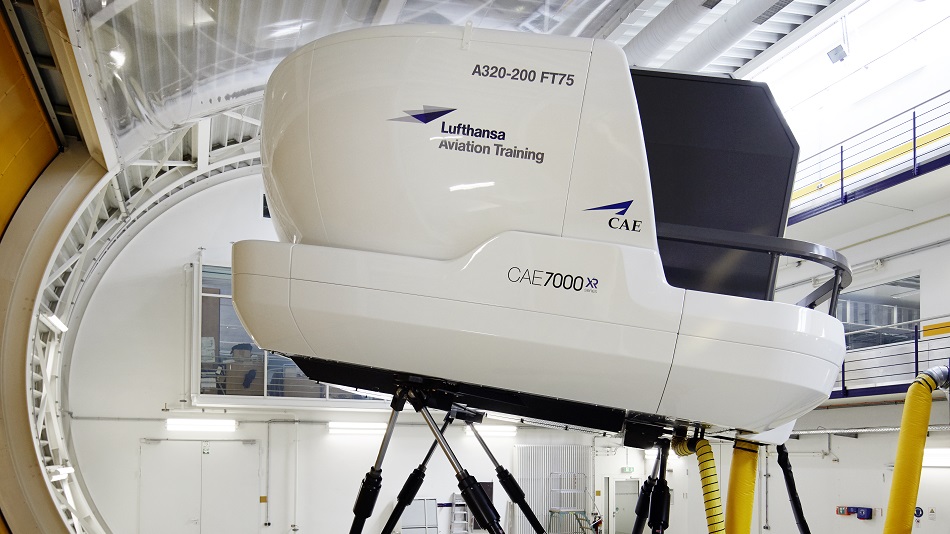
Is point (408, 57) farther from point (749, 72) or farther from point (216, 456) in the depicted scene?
point (216, 456)

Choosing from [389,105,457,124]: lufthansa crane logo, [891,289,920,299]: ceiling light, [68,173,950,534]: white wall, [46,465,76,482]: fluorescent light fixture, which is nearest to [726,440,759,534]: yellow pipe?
[389,105,457,124]: lufthansa crane logo

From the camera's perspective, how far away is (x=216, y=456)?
1800 cm

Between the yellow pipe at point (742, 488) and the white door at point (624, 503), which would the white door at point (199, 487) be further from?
the yellow pipe at point (742, 488)

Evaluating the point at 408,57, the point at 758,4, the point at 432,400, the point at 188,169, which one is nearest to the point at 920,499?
the point at 758,4

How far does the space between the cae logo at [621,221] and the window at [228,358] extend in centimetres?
1543

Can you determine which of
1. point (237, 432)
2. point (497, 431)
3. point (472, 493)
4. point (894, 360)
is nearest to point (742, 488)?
point (472, 493)

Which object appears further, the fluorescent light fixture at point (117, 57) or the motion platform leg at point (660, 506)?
the fluorescent light fixture at point (117, 57)

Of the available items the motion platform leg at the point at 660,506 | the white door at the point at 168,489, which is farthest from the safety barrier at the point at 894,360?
the white door at the point at 168,489

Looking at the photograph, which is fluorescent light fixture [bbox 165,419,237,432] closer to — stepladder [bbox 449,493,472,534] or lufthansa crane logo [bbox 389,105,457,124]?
stepladder [bbox 449,493,472,534]

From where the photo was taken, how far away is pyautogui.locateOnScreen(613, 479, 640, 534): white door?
2145cm

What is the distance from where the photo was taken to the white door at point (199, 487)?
1722 cm

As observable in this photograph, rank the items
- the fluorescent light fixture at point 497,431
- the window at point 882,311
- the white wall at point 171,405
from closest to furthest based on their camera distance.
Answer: the window at point 882,311
the white wall at point 171,405
the fluorescent light fixture at point 497,431

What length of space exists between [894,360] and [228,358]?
13252 mm

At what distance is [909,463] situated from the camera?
3.12 m
